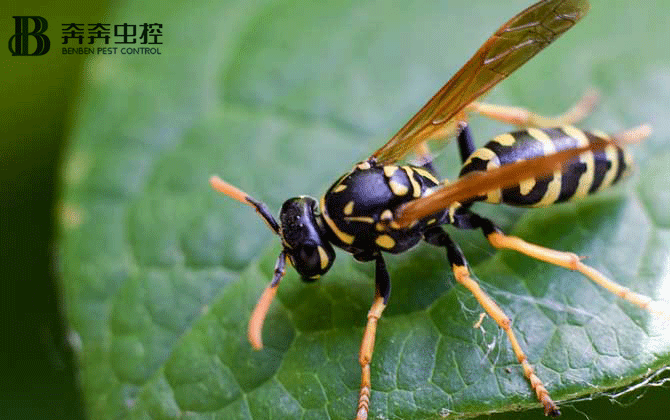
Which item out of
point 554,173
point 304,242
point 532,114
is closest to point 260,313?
point 304,242

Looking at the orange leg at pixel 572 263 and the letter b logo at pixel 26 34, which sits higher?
the letter b logo at pixel 26 34

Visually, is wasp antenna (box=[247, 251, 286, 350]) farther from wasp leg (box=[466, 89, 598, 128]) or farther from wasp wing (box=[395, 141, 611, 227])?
wasp leg (box=[466, 89, 598, 128])

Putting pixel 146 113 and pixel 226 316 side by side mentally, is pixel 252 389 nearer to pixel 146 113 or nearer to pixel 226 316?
pixel 226 316

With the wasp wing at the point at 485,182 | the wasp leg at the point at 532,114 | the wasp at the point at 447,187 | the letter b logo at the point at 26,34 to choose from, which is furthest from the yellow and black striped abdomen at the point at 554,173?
the letter b logo at the point at 26,34

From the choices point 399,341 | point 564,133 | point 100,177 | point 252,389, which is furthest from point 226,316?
point 564,133

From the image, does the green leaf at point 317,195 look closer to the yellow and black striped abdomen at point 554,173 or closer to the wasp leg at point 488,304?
the wasp leg at point 488,304

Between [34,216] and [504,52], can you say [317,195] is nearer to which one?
[504,52]

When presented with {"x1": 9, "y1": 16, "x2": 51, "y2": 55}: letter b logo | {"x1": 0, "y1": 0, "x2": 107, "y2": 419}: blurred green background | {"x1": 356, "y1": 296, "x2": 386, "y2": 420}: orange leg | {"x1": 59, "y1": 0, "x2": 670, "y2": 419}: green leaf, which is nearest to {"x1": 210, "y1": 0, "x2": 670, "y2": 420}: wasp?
{"x1": 356, "y1": 296, "x2": 386, "y2": 420}: orange leg
